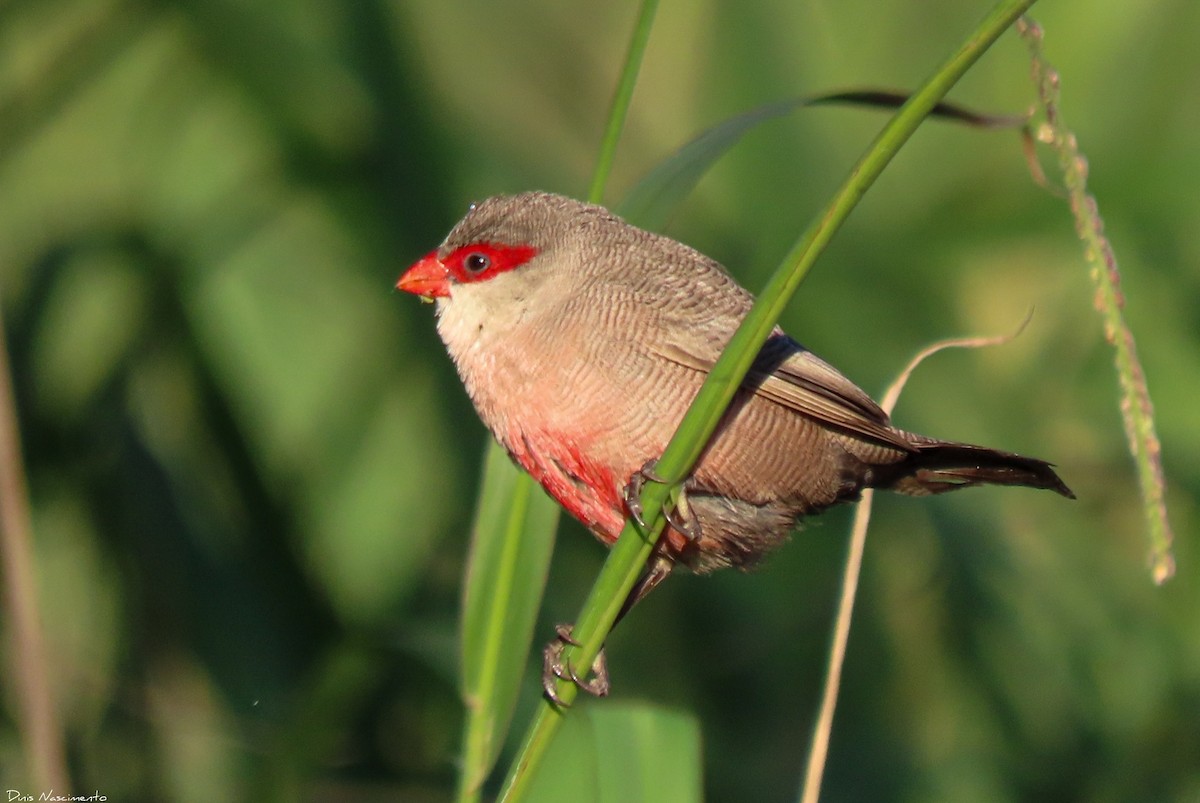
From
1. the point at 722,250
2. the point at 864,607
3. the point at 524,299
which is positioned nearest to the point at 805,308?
the point at 722,250

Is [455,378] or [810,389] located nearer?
[810,389]

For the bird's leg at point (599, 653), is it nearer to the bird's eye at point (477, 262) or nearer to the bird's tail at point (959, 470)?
the bird's tail at point (959, 470)

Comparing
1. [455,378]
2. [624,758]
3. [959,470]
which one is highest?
[959,470]

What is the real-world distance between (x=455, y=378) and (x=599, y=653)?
2.11 meters

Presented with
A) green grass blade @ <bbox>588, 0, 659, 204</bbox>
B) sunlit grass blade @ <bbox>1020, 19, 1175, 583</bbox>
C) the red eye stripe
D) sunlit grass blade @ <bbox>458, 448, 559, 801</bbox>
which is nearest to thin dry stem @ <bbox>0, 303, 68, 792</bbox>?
sunlit grass blade @ <bbox>458, 448, 559, 801</bbox>

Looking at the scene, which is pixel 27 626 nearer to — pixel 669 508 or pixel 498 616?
pixel 498 616

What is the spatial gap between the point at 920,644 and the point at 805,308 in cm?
140

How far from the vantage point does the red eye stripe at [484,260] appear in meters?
2.67

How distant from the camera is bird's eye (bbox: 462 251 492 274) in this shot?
8.86 feet

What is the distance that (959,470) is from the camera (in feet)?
9.32

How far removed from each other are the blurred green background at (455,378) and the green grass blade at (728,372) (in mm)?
916

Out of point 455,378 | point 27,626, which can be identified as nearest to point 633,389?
point 27,626

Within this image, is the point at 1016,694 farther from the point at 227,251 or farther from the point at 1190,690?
the point at 227,251

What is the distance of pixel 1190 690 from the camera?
14.1 feet
